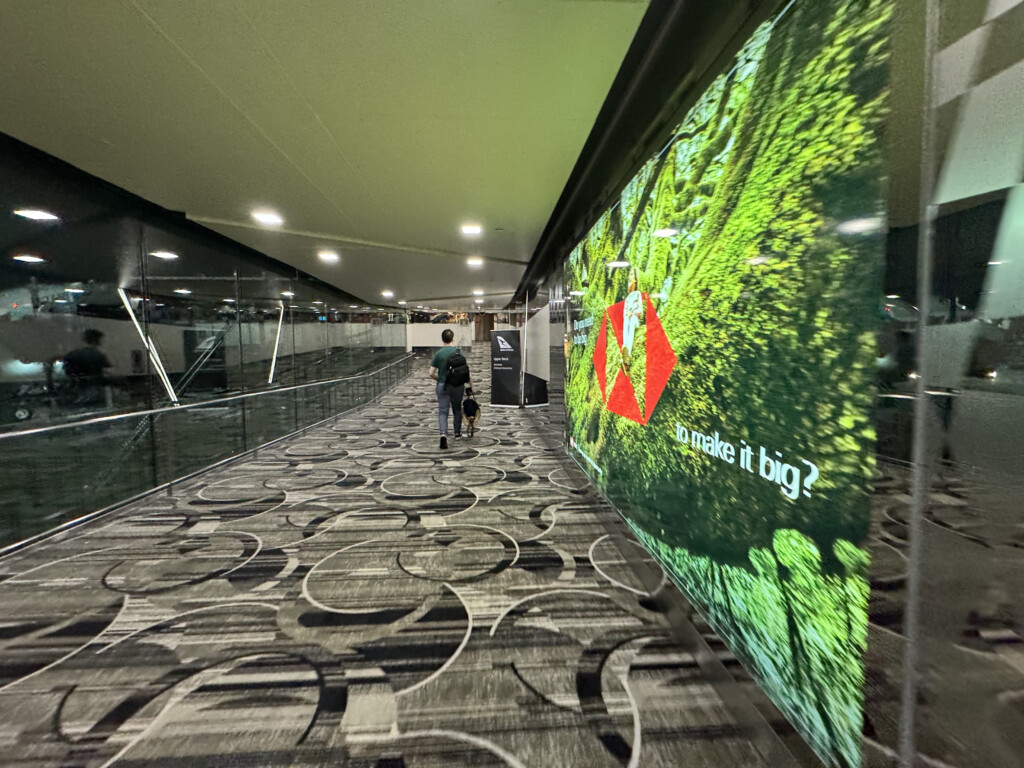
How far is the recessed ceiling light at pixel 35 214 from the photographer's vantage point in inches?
112

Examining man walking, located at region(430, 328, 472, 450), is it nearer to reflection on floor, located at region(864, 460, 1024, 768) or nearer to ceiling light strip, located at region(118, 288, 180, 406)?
ceiling light strip, located at region(118, 288, 180, 406)

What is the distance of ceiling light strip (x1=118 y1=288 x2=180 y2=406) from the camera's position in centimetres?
373

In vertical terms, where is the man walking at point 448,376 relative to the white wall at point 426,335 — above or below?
below

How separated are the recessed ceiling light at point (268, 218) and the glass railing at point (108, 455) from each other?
1.93m

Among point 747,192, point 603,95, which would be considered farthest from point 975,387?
point 603,95

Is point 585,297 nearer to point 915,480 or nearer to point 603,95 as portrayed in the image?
point 603,95

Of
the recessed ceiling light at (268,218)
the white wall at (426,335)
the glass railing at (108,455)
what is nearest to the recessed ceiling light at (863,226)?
the glass railing at (108,455)

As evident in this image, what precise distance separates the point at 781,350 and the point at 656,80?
1702 millimetres

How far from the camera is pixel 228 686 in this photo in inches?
61.3

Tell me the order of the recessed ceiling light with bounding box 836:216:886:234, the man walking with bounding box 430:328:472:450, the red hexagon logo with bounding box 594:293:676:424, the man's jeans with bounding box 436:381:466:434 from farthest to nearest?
the man's jeans with bounding box 436:381:466:434, the man walking with bounding box 430:328:472:450, the red hexagon logo with bounding box 594:293:676:424, the recessed ceiling light with bounding box 836:216:886:234

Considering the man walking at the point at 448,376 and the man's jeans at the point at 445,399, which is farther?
the man's jeans at the point at 445,399

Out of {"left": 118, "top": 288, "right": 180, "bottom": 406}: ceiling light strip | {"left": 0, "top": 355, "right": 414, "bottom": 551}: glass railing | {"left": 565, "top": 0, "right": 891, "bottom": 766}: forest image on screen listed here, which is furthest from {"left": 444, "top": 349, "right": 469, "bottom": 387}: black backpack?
{"left": 565, "top": 0, "right": 891, "bottom": 766}: forest image on screen

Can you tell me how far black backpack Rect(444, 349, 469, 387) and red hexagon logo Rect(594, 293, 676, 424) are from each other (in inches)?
97.8

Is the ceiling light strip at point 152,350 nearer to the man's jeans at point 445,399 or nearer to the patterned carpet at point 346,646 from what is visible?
the patterned carpet at point 346,646
